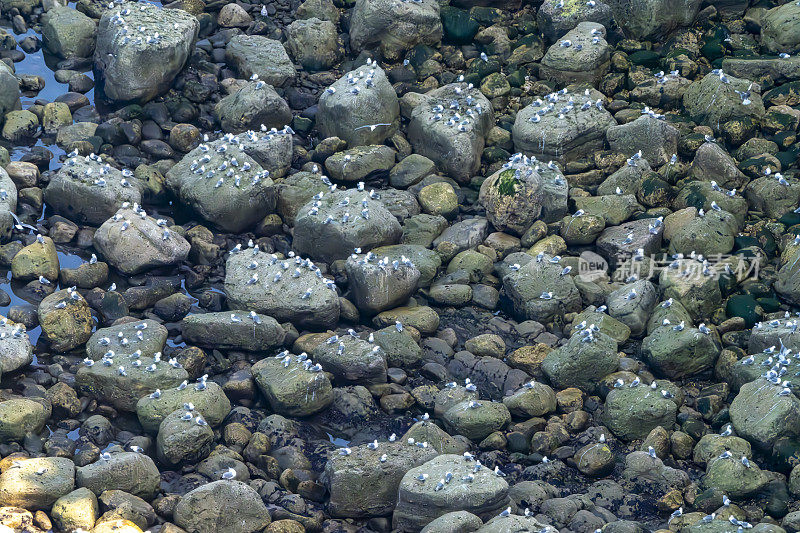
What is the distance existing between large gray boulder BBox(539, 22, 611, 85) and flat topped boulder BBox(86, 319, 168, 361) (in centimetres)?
805

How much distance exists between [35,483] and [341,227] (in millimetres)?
5416

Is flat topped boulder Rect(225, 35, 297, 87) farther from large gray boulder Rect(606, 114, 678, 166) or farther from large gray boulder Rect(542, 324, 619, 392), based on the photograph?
large gray boulder Rect(542, 324, 619, 392)

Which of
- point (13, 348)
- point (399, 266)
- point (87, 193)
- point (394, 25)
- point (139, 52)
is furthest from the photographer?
point (394, 25)

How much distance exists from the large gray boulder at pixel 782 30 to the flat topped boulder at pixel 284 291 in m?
9.07

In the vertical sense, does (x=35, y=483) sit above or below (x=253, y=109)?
below

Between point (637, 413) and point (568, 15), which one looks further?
point (568, 15)

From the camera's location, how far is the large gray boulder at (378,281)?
14000 millimetres

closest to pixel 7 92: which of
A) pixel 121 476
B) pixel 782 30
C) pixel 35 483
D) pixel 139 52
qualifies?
pixel 139 52

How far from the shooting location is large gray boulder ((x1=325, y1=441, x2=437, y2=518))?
1145cm

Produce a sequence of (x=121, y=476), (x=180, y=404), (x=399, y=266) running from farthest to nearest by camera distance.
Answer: (x=399, y=266), (x=180, y=404), (x=121, y=476)

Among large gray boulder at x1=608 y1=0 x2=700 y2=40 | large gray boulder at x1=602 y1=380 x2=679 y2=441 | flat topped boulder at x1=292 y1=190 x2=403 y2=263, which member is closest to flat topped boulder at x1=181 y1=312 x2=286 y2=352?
flat topped boulder at x1=292 y1=190 x2=403 y2=263

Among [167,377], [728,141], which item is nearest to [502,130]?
[728,141]

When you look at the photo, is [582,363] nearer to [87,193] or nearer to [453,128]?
[453,128]

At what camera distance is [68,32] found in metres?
18.0
